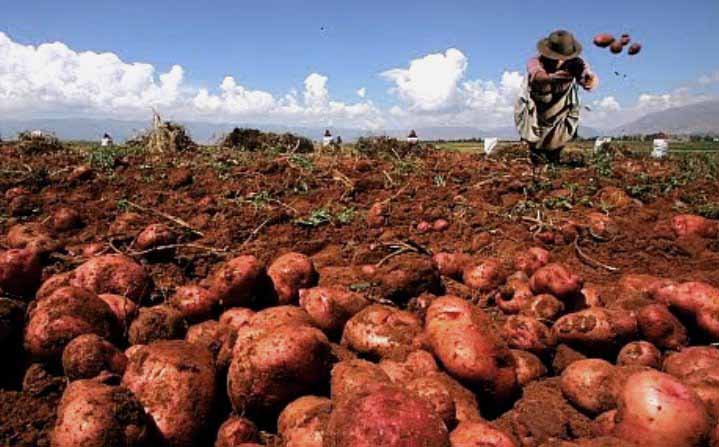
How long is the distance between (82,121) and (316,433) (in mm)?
192946

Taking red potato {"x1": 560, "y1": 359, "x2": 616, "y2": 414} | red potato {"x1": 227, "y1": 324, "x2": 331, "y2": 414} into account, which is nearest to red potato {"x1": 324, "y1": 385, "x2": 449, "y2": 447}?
red potato {"x1": 227, "y1": 324, "x2": 331, "y2": 414}

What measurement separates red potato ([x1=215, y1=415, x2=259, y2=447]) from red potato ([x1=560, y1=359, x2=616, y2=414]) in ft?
5.14

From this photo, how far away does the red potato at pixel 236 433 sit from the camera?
230 centimetres

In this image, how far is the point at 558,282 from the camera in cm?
331

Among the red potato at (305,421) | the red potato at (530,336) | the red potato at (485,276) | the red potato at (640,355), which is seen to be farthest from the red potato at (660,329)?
the red potato at (305,421)

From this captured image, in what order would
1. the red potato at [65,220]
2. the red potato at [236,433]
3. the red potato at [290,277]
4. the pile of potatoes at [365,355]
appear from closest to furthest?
the pile of potatoes at [365,355] < the red potato at [236,433] < the red potato at [290,277] < the red potato at [65,220]

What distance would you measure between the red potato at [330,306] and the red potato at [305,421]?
68cm

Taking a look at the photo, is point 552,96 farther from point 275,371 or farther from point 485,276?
point 275,371

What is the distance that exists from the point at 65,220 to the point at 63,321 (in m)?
2.25

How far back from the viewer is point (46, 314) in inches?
104

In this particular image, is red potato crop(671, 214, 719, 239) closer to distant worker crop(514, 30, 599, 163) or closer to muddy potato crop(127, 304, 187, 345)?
distant worker crop(514, 30, 599, 163)

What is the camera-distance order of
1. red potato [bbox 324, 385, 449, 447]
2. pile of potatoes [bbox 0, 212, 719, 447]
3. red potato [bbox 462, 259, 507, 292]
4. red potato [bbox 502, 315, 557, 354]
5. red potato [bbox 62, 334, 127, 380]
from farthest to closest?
red potato [bbox 462, 259, 507, 292]
red potato [bbox 502, 315, 557, 354]
red potato [bbox 62, 334, 127, 380]
pile of potatoes [bbox 0, 212, 719, 447]
red potato [bbox 324, 385, 449, 447]

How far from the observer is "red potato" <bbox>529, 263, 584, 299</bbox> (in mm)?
3309

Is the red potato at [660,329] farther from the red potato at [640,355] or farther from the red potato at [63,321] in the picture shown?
the red potato at [63,321]
